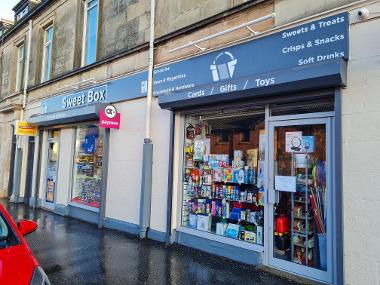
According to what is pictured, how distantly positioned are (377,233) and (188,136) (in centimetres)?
385

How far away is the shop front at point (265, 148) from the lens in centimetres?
439

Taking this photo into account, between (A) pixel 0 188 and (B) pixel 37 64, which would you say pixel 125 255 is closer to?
(B) pixel 37 64

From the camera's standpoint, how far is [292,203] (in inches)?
193

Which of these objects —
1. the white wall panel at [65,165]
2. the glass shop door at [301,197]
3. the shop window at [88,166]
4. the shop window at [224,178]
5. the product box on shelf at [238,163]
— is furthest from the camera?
the white wall panel at [65,165]

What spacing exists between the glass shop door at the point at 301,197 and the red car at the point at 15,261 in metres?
3.48

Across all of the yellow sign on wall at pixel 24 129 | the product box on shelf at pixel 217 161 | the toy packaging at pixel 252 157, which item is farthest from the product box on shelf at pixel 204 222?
the yellow sign on wall at pixel 24 129

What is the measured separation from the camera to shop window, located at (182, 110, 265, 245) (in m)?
5.50

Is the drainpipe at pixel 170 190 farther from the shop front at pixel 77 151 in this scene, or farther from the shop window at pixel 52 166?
the shop window at pixel 52 166

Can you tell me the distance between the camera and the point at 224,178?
19.8 ft

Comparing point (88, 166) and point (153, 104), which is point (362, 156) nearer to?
point (153, 104)

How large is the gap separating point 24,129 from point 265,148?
9.74 m

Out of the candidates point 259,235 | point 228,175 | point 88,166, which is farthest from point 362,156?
point 88,166

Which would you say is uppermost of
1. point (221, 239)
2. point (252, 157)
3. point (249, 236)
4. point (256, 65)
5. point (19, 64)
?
point (19, 64)

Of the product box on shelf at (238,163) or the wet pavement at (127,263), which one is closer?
the wet pavement at (127,263)
